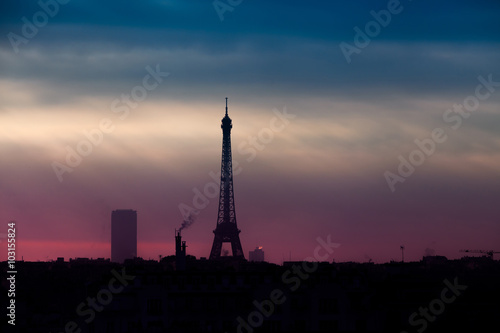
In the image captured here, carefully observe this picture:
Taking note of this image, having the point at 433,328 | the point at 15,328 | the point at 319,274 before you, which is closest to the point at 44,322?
the point at 15,328

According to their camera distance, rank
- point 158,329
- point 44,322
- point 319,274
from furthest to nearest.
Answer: point 44,322 → point 319,274 → point 158,329

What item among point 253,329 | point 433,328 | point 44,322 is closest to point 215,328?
point 253,329

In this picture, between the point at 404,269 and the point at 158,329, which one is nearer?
the point at 158,329

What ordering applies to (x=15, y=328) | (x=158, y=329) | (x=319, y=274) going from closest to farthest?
1. (x=158, y=329)
2. (x=319, y=274)
3. (x=15, y=328)

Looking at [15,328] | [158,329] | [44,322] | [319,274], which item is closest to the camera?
[158,329]

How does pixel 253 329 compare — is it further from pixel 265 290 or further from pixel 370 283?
pixel 370 283

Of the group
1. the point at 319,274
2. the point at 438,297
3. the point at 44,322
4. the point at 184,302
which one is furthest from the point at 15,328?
the point at 438,297

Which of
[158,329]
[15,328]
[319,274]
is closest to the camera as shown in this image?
[158,329]

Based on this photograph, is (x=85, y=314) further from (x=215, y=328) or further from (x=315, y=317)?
(x=315, y=317)

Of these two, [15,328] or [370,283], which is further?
[15,328]
